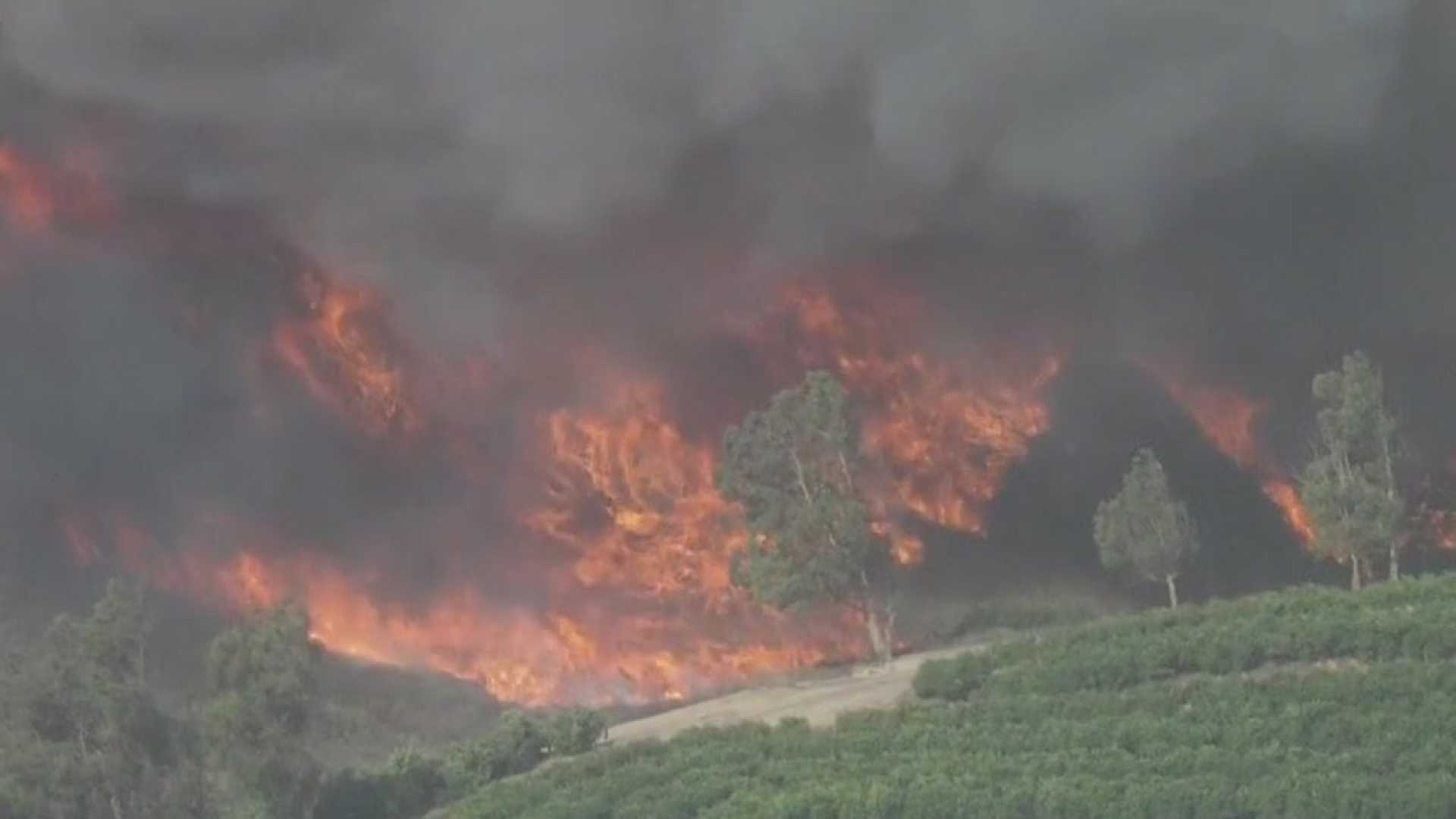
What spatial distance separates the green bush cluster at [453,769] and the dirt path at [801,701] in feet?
4.76

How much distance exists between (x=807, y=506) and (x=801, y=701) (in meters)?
6.49

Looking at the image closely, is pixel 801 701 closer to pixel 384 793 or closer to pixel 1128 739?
pixel 384 793

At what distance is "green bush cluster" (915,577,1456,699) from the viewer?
35281mm

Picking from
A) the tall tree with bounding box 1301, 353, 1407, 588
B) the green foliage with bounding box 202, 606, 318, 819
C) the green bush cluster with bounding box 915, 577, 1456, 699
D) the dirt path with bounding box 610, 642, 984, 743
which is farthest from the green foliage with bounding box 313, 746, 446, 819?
the tall tree with bounding box 1301, 353, 1407, 588

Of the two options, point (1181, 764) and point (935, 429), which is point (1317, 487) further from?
point (1181, 764)

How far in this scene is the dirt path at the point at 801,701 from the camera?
4122 centimetres

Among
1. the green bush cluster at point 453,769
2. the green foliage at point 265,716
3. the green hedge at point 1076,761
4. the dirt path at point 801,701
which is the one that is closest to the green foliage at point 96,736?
the green foliage at point 265,716

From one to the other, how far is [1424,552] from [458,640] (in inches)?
1206

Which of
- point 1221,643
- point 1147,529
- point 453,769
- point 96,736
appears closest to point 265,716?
point 96,736

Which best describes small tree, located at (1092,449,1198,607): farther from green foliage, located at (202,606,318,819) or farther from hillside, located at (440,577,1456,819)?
green foliage, located at (202,606,318,819)

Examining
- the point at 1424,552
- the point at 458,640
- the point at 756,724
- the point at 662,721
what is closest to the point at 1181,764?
the point at 756,724

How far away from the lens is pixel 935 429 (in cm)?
5812

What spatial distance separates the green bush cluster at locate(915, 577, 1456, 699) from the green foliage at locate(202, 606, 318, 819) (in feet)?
44.9

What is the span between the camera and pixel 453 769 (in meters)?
38.9
